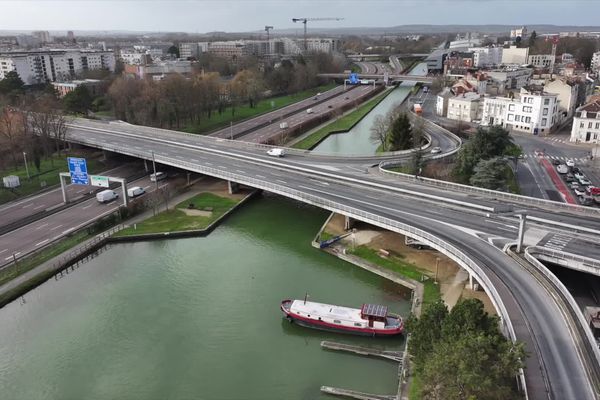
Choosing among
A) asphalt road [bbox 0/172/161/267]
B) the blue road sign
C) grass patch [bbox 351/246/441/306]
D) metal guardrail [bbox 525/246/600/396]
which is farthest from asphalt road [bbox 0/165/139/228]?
metal guardrail [bbox 525/246/600/396]

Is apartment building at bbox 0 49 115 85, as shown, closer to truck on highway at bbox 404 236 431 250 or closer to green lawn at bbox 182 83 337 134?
green lawn at bbox 182 83 337 134

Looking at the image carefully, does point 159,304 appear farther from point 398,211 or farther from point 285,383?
point 398,211

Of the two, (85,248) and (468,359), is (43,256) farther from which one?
(468,359)

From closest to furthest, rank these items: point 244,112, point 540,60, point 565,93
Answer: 1. point 565,93
2. point 244,112
3. point 540,60

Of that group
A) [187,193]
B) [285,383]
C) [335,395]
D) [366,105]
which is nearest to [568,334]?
[335,395]

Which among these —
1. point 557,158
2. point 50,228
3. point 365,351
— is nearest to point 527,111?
point 557,158

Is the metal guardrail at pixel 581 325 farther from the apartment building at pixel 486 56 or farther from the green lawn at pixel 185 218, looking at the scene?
the apartment building at pixel 486 56

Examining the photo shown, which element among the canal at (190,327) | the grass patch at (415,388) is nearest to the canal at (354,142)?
the canal at (190,327)

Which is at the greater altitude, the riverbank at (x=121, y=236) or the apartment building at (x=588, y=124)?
the apartment building at (x=588, y=124)
